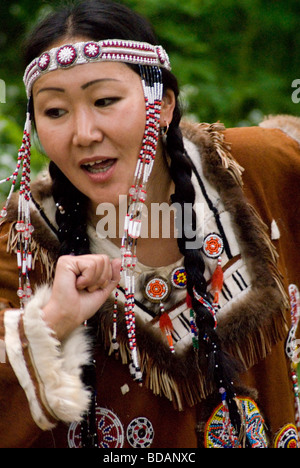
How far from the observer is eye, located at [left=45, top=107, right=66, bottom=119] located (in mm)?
1934

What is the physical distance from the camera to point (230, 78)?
420 cm

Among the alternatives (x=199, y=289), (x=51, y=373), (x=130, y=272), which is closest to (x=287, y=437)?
(x=199, y=289)

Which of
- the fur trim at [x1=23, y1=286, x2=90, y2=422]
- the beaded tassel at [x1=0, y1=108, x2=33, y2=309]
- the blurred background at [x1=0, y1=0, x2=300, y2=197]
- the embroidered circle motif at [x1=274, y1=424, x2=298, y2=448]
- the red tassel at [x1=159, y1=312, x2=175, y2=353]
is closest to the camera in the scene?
the fur trim at [x1=23, y1=286, x2=90, y2=422]

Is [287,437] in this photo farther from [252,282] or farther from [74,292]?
[74,292]

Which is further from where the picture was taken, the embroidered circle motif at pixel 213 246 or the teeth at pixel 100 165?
the embroidered circle motif at pixel 213 246

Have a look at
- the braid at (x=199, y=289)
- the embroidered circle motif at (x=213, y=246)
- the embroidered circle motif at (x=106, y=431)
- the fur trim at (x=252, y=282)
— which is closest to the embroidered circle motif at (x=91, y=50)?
the braid at (x=199, y=289)

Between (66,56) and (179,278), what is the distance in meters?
0.80

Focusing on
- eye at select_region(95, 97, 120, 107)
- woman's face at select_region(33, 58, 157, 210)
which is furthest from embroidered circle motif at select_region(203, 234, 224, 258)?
eye at select_region(95, 97, 120, 107)

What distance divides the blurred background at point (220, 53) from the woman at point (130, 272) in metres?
1.70

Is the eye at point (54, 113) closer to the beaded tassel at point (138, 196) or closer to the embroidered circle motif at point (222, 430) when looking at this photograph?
the beaded tassel at point (138, 196)

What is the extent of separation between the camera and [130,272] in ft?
6.64

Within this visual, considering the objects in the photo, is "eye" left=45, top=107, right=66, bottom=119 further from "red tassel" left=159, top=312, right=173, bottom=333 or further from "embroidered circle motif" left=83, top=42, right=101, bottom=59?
"red tassel" left=159, top=312, right=173, bottom=333

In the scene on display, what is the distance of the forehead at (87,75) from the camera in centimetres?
189

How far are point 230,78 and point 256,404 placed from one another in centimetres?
262
